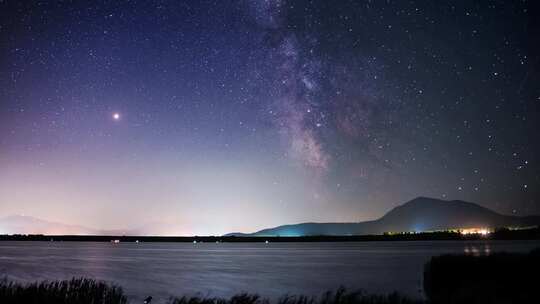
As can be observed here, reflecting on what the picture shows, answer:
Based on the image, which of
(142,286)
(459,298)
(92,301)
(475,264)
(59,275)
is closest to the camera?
(459,298)

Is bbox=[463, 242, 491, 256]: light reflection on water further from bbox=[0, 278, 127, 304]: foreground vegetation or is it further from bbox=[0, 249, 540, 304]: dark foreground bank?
bbox=[0, 278, 127, 304]: foreground vegetation

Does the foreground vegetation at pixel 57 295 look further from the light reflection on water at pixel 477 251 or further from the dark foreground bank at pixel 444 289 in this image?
the light reflection on water at pixel 477 251

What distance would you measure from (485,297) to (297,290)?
78.3 feet

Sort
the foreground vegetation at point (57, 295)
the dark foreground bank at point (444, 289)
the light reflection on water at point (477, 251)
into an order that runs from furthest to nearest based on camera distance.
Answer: the light reflection on water at point (477, 251) → the foreground vegetation at point (57, 295) → the dark foreground bank at point (444, 289)

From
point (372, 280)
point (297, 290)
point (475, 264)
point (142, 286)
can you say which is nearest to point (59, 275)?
point (142, 286)

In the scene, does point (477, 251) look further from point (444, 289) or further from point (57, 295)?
point (57, 295)

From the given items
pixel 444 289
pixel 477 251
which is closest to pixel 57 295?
pixel 444 289

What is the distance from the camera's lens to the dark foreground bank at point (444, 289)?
2119cm

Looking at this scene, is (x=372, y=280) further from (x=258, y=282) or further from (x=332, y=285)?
(x=258, y=282)

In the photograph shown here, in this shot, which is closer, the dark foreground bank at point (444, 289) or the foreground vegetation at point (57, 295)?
the dark foreground bank at point (444, 289)

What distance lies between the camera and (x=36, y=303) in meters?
21.1

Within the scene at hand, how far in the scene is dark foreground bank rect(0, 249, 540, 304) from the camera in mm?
21188

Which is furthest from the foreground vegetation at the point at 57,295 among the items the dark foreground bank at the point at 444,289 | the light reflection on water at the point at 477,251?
the light reflection on water at the point at 477,251

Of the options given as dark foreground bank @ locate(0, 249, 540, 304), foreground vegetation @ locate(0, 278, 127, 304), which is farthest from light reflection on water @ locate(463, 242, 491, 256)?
foreground vegetation @ locate(0, 278, 127, 304)
